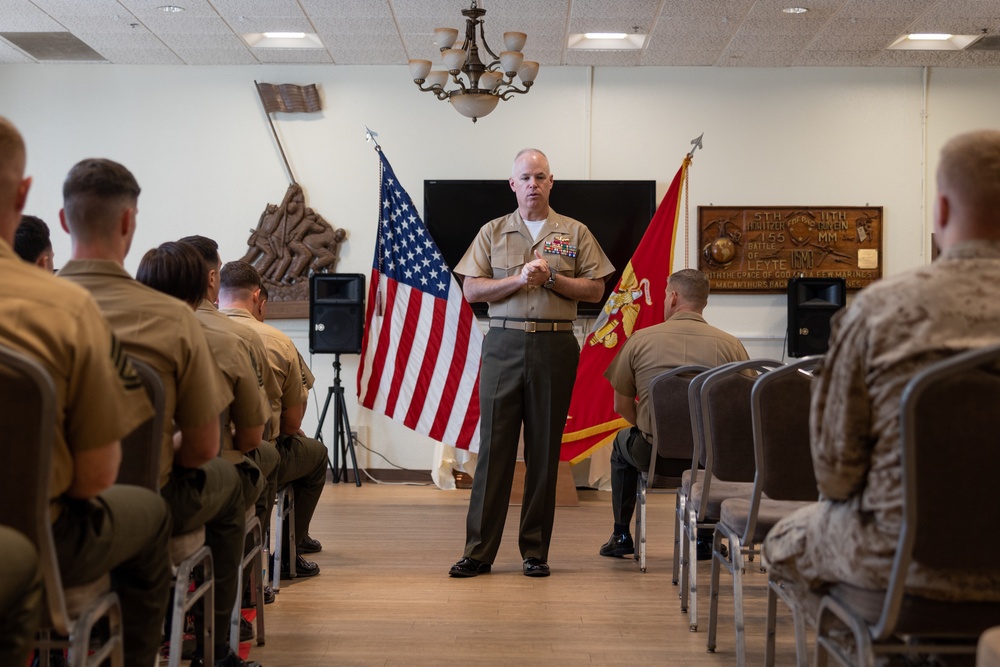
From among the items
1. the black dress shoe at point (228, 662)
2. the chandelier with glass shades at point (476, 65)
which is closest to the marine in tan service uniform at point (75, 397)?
the black dress shoe at point (228, 662)

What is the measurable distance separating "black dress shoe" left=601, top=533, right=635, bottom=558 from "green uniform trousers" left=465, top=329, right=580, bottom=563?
0.47 m

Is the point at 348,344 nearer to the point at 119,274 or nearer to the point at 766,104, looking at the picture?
the point at 766,104

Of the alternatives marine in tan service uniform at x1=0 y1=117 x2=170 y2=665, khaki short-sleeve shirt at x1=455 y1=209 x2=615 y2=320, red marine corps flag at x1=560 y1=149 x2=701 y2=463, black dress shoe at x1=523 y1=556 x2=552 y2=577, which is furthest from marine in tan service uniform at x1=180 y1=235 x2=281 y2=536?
red marine corps flag at x1=560 y1=149 x2=701 y2=463

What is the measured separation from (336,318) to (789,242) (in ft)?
10.9

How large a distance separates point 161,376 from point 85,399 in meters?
0.48

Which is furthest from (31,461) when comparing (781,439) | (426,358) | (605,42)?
(605,42)

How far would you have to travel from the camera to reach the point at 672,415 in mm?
3824

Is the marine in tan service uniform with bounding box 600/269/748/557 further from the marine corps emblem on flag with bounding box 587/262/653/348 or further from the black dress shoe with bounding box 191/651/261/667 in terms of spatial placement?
the black dress shoe with bounding box 191/651/261/667

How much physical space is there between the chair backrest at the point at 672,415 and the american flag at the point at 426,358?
8.10 ft

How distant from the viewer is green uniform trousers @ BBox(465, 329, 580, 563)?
4.15m

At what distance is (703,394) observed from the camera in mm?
2889

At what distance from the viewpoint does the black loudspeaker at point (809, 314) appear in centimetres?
697

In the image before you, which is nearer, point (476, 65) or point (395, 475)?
point (476, 65)

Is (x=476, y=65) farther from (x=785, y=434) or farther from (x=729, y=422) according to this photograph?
(x=785, y=434)
